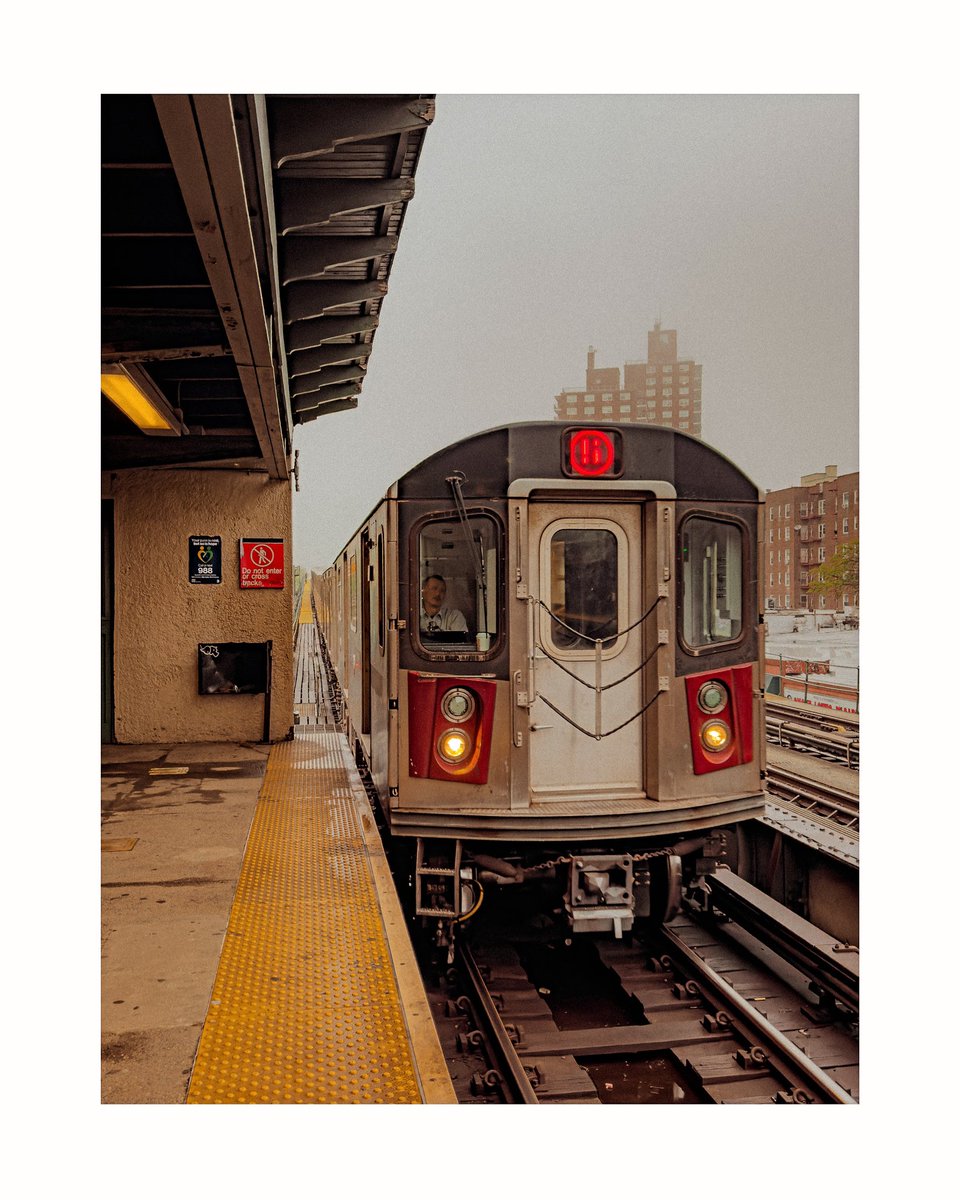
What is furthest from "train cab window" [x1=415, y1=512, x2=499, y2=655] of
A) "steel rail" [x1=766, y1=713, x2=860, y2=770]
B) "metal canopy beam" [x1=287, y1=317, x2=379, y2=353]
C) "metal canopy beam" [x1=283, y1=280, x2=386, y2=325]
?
"steel rail" [x1=766, y1=713, x2=860, y2=770]

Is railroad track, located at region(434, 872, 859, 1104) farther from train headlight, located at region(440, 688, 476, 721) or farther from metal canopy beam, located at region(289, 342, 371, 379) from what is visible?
metal canopy beam, located at region(289, 342, 371, 379)

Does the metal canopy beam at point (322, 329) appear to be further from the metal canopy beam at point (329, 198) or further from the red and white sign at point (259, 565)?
the metal canopy beam at point (329, 198)

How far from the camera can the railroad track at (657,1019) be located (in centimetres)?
393

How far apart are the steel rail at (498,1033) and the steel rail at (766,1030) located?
119cm

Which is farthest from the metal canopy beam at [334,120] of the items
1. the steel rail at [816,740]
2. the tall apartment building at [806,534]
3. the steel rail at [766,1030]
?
the steel rail at [816,740]

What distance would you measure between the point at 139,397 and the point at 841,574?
15.4ft

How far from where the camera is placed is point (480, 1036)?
423cm

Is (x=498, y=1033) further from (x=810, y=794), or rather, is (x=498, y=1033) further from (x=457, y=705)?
(x=810, y=794)

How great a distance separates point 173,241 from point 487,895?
4142 mm

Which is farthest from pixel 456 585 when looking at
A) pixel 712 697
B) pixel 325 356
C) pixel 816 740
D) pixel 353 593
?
pixel 816 740

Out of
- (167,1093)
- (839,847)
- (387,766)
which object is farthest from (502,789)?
(839,847)

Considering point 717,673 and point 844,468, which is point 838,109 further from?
point 717,673

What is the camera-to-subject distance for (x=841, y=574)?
327cm

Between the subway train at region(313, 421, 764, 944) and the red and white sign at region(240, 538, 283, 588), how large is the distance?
462 centimetres
